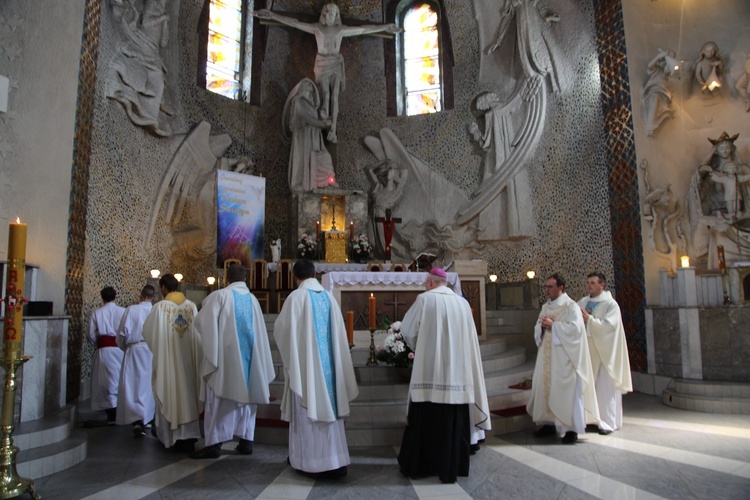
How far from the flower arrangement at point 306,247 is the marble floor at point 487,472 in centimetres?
594

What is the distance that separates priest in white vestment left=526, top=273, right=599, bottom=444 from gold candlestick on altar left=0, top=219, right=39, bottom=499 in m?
A: 4.33

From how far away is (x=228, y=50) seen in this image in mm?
12758

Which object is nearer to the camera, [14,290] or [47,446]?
[14,290]

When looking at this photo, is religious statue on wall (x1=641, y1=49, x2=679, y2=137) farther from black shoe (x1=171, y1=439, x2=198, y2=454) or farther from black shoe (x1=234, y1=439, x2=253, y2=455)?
black shoe (x1=171, y1=439, x2=198, y2=454)

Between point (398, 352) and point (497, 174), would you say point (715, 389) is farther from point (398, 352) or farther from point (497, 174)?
point (497, 174)

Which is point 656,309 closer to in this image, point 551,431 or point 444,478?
point 551,431

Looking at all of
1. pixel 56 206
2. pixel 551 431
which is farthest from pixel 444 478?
pixel 56 206

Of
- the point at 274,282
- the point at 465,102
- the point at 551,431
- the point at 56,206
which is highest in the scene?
the point at 465,102

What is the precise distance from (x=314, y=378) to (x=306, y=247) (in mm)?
6992

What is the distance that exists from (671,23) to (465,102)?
457 centimetres

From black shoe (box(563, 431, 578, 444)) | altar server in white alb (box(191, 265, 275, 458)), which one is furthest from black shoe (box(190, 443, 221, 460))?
black shoe (box(563, 431, 578, 444))

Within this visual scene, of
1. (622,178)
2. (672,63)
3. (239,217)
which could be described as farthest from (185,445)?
(672,63)

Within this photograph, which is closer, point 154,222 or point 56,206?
point 56,206

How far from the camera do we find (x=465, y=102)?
12.5 metres
